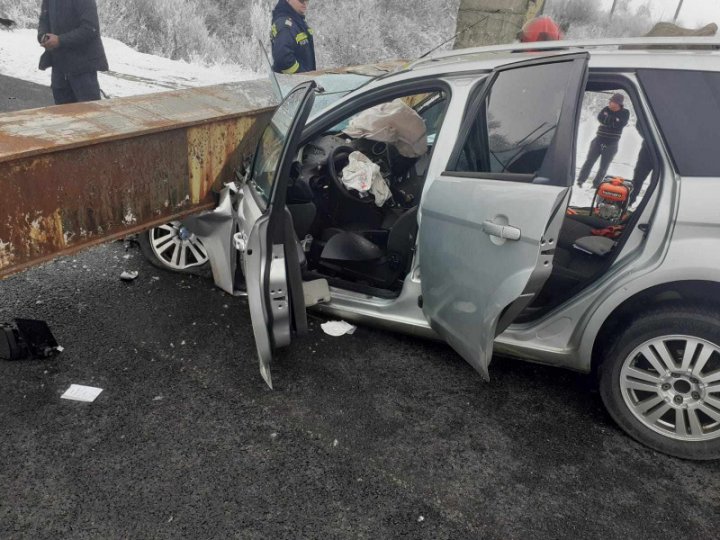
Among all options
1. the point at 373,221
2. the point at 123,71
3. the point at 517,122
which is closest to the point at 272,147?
the point at 373,221

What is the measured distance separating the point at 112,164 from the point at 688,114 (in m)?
2.64

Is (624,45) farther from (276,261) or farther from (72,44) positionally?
(72,44)

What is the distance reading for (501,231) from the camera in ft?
7.54

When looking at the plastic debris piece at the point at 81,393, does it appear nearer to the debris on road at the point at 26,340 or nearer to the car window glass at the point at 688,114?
the debris on road at the point at 26,340

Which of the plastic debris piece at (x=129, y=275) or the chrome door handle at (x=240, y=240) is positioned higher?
the chrome door handle at (x=240, y=240)

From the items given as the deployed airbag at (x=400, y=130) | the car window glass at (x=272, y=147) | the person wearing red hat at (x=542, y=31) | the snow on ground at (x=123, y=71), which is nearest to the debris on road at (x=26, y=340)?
the car window glass at (x=272, y=147)

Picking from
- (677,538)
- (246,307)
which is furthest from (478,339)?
(246,307)

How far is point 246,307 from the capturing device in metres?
3.53

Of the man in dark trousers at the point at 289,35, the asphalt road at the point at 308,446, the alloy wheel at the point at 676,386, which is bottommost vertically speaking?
the asphalt road at the point at 308,446

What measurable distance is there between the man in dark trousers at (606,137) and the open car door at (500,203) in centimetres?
212

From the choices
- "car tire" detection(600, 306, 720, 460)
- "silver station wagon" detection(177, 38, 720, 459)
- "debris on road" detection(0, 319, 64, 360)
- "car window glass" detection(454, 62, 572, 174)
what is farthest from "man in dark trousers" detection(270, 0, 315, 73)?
"car tire" detection(600, 306, 720, 460)

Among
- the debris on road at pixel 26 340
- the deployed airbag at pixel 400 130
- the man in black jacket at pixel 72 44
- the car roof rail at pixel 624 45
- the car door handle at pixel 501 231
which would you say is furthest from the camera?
the man in black jacket at pixel 72 44

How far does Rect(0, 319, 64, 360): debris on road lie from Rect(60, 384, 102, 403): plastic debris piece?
30cm

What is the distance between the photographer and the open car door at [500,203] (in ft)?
7.22
